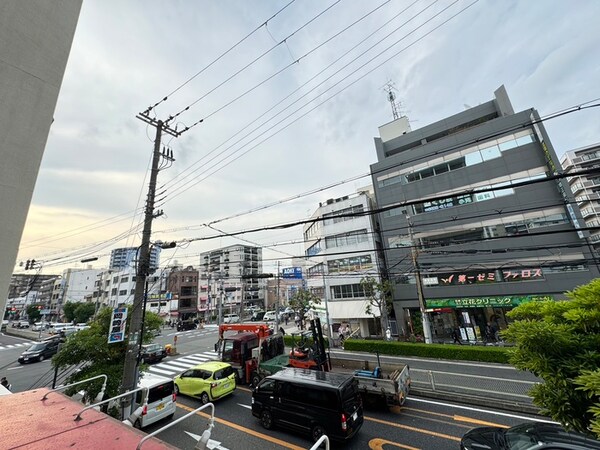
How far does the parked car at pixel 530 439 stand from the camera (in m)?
4.90

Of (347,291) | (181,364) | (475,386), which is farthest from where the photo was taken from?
(347,291)

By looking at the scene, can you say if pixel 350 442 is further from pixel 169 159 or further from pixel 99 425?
pixel 169 159

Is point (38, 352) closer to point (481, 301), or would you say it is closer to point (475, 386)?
point (475, 386)

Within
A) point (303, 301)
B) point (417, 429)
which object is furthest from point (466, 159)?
point (417, 429)

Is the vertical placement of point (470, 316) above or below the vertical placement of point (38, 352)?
above

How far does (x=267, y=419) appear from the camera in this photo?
8.99m

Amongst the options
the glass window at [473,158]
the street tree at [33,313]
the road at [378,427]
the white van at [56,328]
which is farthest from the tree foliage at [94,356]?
the street tree at [33,313]

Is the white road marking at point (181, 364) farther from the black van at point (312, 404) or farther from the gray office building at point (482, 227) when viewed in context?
the gray office building at point (482, 227)

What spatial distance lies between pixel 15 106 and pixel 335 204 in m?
33.6

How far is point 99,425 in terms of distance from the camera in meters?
2.93

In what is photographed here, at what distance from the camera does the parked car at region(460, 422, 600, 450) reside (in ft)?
16.1

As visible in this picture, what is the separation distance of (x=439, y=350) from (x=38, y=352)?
110 feet

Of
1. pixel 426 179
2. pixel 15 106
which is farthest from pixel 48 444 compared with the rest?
pixel 426 179

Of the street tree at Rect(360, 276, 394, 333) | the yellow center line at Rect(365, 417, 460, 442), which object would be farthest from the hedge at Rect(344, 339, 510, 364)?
the yellow center line at Rect(365, 417, 460, 442)
